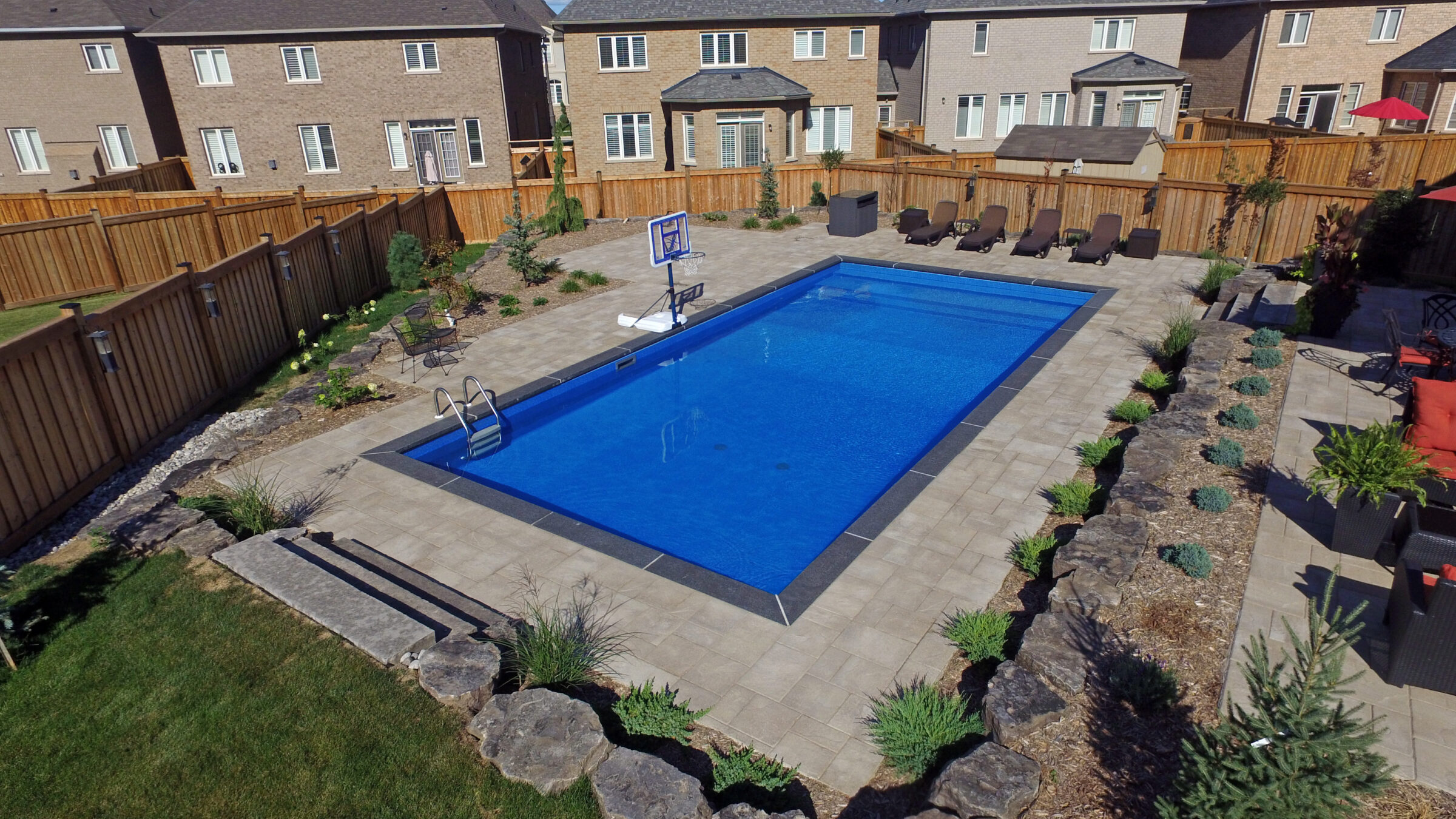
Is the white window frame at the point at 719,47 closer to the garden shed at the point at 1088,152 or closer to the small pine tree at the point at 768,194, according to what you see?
the small pine tree at the point at 768,194

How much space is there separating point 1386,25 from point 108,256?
1726 inches

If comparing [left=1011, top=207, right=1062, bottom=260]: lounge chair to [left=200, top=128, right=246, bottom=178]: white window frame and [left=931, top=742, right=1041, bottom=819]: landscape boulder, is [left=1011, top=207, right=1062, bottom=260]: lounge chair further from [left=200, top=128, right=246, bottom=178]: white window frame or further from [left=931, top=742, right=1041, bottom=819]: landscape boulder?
[left=200, top=128, right=246, bottom=178]: white window frame

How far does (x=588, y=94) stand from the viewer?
1228 inches

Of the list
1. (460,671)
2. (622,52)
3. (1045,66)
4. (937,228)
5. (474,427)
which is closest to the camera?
(460,671)

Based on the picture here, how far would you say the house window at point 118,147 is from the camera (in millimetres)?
33031

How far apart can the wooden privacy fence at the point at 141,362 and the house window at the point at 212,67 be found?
17.7 meters

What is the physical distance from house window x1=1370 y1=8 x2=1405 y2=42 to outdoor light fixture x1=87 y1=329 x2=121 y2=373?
1680 inches

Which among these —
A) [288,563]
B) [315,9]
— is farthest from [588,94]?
[288,563]

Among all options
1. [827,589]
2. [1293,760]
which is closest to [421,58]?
[827,589]

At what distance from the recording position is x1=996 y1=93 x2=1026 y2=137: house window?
34812 mm

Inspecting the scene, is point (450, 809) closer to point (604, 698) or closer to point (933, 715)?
point (604, 698)

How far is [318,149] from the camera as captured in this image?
1271 inches

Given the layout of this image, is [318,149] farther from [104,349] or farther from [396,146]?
[104,349]

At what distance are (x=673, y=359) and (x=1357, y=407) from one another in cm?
1085
